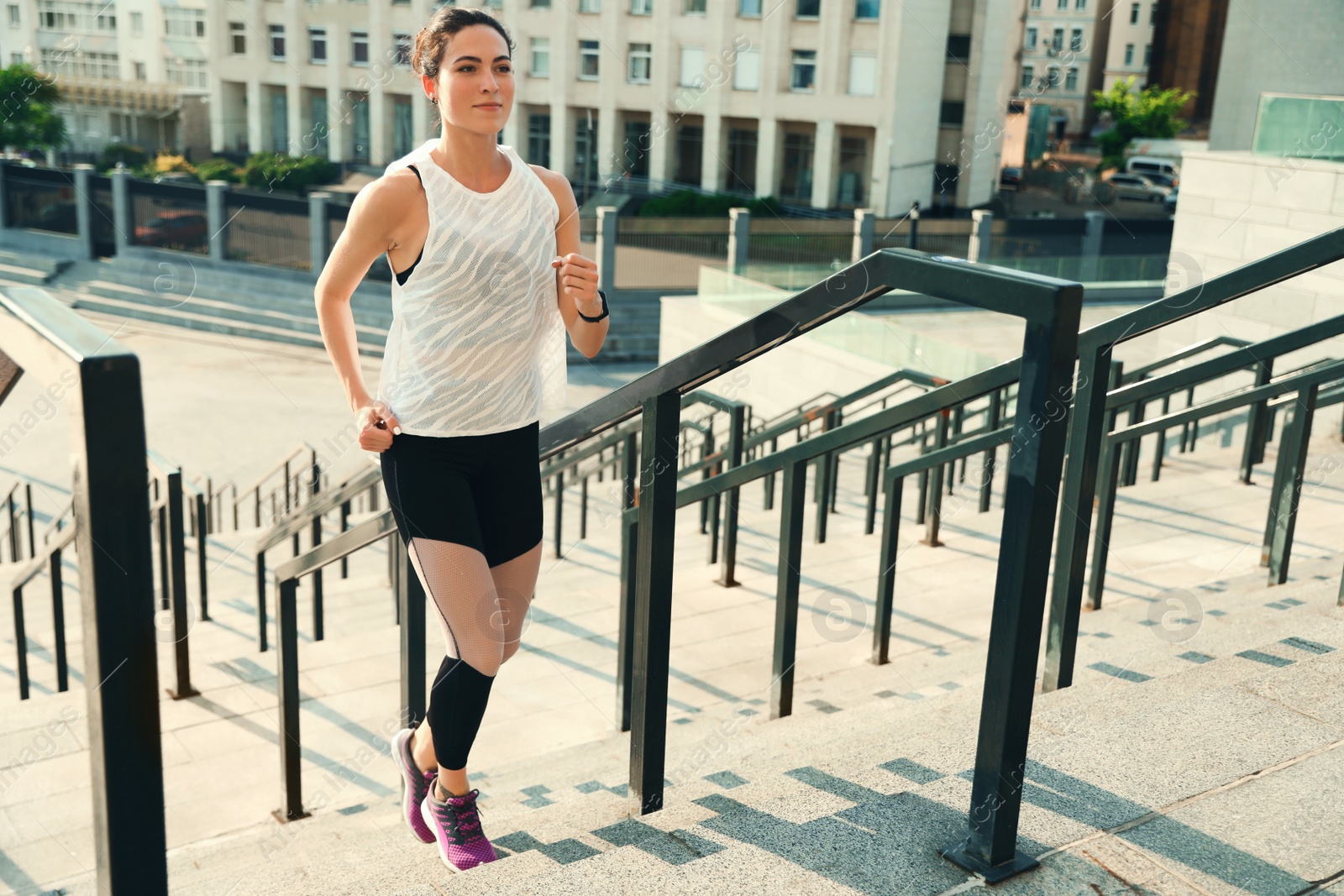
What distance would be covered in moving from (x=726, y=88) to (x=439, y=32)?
39.0m

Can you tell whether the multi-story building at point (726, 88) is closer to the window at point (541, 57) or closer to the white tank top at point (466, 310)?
the window at point (541, 57)

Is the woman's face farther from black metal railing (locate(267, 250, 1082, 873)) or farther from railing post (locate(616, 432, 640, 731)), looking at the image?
railing post (locate(616, 432, 640, 731))

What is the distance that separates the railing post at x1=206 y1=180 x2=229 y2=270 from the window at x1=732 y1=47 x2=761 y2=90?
19895 millimetres

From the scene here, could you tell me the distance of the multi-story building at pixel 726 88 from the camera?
124 ft

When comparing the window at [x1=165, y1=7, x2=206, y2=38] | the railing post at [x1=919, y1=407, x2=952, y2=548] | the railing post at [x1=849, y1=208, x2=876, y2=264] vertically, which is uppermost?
the window at [x1=165, y1=7, x2=206, y2=38]

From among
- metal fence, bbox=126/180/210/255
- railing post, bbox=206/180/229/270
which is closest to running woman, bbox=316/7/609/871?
railing post, bbox=206/180/229/270

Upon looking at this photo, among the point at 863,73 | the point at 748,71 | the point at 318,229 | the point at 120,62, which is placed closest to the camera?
the point at 318,229

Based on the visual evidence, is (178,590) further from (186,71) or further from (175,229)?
(186,71)

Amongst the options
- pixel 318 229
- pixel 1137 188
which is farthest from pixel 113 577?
pixel 1137 188

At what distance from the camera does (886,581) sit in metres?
3.92

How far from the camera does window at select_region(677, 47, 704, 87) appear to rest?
3944 centimetres

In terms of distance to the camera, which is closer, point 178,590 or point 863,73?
point 178,590

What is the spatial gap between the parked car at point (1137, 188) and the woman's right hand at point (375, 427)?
139ft

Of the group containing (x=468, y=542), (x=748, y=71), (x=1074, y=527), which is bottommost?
(x=1074, y=527)
